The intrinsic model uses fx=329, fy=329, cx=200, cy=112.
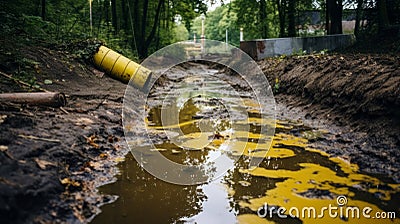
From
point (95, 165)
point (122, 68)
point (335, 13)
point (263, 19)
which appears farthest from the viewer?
point (263, 19)

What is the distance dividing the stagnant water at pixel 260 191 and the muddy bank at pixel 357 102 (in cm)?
36

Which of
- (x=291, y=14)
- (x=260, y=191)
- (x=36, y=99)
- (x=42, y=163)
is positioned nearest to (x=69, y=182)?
(x=42, y=163)

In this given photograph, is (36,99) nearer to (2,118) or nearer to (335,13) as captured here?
(2,118)

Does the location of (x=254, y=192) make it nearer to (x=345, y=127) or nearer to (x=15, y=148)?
(x=15, y=148)

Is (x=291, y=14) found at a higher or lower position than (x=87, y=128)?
higher

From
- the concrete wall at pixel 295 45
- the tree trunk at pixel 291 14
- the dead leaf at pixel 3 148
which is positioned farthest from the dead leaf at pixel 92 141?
the tree trunk at pixel 291 14

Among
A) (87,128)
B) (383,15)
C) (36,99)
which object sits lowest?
(87,128)

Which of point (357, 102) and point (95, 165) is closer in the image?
point (95, 165)

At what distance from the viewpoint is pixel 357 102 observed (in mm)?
5035

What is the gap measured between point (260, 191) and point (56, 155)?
1929mm

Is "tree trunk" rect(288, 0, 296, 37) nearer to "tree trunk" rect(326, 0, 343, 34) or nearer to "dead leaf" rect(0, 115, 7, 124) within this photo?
"tree trunk" rect(326, 0, 343, 34)

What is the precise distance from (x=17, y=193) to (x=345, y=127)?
4.33 metres

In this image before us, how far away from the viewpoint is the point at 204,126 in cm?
558

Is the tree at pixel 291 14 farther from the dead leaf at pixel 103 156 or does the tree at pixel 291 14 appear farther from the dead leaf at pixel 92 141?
the dead leaf at pixel 103 156
